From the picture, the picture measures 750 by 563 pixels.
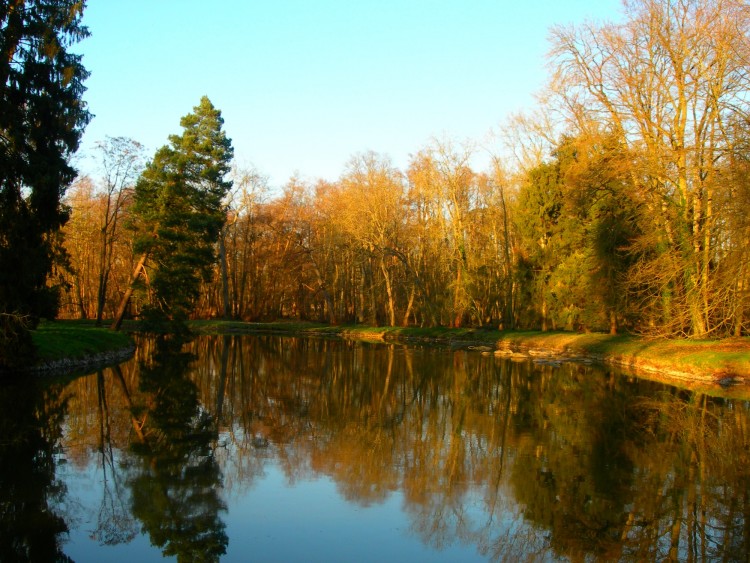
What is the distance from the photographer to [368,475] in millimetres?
9805

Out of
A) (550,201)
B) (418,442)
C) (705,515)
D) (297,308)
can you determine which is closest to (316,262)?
(297,308)

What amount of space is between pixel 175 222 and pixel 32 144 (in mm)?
16770

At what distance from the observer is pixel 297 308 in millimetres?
66312

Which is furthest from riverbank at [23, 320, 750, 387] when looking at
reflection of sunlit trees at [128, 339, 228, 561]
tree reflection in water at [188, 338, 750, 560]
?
reflection of sunlit trees at [128, 339, 228, 561]

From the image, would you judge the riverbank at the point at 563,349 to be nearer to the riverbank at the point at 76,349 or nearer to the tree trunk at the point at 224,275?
the riverbank at the point at 76,349

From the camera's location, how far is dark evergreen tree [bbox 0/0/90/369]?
53.2 ft

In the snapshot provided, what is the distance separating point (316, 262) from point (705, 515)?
51.2 meters

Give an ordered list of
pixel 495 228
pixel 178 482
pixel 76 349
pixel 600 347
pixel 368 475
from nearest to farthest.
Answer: pixel 178 482 < pixel 368 475 < pixel 76 349 < pixel 600 347 < pixel 495 228

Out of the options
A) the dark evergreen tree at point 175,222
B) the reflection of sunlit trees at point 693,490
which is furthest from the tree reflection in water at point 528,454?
the dark evergreen tree at point 175,222

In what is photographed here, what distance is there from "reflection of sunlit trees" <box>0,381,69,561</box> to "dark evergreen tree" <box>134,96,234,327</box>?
18.9 m

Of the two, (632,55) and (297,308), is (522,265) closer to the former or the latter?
(632,55)

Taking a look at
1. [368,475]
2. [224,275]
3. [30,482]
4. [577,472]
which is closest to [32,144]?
[30,482]

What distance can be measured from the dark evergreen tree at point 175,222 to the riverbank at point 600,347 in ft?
51.7

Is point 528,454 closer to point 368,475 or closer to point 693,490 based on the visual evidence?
point 693,490
